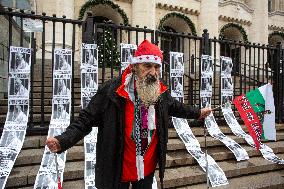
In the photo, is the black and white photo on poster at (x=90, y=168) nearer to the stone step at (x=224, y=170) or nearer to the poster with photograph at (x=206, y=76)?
the stone step at (x=224, y=170)

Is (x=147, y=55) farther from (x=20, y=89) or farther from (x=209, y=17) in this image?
(x=209, y=17)

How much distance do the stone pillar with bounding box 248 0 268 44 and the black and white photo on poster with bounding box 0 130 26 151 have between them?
23.7m

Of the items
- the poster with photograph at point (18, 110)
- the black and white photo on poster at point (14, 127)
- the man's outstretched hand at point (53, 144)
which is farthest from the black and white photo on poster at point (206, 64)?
the man's outstretched hand at point (53, 144)

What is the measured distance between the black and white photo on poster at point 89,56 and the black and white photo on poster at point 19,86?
98 cm

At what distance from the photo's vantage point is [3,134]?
470 centimetres

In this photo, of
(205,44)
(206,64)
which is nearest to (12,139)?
(206,64)

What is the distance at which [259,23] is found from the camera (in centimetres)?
2538

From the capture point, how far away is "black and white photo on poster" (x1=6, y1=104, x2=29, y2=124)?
4949 mm

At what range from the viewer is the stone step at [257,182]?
487 cm

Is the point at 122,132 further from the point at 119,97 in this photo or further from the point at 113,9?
the point at 113,9

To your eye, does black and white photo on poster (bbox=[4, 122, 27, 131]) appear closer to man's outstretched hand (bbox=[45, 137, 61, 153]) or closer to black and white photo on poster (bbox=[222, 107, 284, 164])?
man's outstretched hand (bbox=[45, 137, 61, 153])

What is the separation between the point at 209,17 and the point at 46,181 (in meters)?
20.4

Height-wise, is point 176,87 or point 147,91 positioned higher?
point 176,87

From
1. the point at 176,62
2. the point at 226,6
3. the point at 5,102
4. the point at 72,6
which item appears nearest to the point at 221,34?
the point at 226,6
